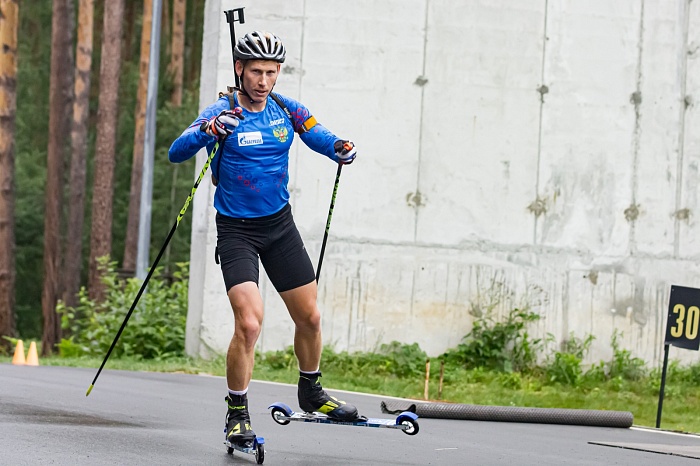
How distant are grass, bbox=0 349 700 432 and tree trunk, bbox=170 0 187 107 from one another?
30947mm

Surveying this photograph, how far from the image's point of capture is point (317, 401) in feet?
27.6

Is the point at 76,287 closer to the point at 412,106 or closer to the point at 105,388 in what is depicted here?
the point at 412,106

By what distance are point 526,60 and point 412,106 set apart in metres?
1.60

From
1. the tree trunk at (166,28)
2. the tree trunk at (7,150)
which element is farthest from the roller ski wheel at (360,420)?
the tree trunk at (166,28)

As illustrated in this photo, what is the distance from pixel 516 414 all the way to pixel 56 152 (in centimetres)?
2555

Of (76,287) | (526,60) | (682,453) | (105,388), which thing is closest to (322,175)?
(526,60)

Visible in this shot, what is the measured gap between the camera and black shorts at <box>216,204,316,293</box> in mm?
8094

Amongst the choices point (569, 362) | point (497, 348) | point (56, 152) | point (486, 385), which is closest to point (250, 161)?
point (486, 385)

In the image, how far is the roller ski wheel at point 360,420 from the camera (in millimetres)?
8109

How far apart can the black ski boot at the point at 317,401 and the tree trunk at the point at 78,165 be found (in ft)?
93.6

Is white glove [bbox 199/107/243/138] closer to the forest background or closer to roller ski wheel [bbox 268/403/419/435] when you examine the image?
roller ski wheel [bbox 268/403/419/435]

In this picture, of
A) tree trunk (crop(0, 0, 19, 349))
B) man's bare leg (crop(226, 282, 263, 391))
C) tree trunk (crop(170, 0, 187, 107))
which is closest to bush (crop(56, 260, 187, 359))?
man's bare leg (crop(226, 282, 263, 391))

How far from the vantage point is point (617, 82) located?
1781 cm

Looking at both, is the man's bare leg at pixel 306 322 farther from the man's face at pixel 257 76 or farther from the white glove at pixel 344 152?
the man's face at pixel 257 76
